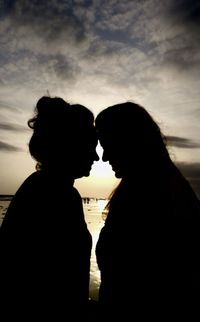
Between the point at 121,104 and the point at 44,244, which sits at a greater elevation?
the point at 121,104

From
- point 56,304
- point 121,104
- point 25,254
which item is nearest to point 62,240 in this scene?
point 25,254

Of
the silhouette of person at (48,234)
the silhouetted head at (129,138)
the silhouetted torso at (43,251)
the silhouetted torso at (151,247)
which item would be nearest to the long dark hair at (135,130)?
the silhouetted head at (129,138)

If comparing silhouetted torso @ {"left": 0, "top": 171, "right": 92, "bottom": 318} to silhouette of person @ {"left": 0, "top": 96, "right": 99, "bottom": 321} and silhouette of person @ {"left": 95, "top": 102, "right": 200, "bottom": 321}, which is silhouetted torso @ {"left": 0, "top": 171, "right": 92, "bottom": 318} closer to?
silhouette of person @ {"left": 0, "top": 96, "right": 99, "bottom": 321}

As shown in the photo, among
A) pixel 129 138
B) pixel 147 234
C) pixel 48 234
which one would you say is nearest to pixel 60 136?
pixel 129 138

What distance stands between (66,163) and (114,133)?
86 cm

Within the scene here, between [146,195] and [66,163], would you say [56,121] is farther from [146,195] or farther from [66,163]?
[146,195]

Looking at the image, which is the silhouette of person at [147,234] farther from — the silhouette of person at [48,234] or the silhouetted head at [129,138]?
the silhouette of person at [48,234]

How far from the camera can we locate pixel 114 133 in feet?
12.2

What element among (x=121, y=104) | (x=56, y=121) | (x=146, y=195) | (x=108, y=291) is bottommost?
(x=108, y=291)

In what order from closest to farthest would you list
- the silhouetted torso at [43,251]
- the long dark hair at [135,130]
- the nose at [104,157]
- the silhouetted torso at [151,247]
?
the silhouetted torso at [43,251] < the silhouetted torso at [151,247] < the long dark hair at [135,130] < the nose at [104,157]

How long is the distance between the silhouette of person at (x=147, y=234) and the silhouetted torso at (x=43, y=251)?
16.6 inches

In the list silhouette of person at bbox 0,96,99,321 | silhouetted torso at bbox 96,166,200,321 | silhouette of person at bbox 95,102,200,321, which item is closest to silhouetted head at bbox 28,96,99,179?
silhouette of person at bbox 0,96,99,321

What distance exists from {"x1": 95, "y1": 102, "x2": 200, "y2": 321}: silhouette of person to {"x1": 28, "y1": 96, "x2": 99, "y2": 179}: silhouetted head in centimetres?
49

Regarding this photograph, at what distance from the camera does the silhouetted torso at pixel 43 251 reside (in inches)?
95.7
